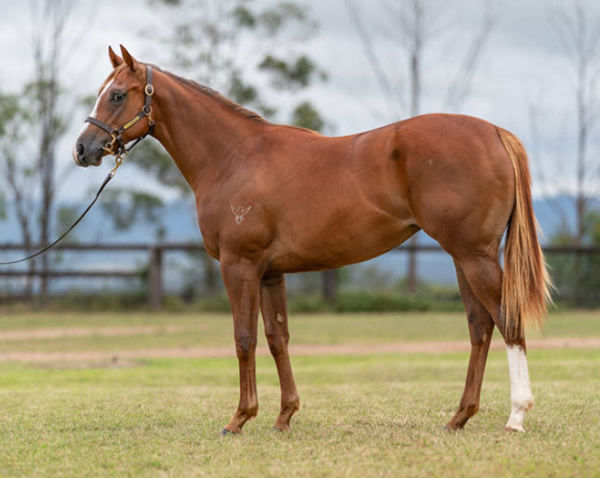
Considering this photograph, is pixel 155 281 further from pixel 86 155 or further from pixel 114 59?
pixel 86 155

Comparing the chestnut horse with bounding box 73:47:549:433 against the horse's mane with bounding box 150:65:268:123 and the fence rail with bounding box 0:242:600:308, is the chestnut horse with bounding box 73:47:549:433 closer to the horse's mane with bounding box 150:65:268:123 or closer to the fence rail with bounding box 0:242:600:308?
the horse's mane with bounding box 150:65:268:123

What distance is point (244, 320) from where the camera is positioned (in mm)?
5676

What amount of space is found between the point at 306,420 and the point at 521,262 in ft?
7.10

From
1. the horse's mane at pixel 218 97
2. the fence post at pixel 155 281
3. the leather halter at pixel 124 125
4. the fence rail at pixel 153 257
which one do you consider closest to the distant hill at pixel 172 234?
the fence rail at pixel 153 257

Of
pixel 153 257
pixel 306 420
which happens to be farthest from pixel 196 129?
pixel 153 257

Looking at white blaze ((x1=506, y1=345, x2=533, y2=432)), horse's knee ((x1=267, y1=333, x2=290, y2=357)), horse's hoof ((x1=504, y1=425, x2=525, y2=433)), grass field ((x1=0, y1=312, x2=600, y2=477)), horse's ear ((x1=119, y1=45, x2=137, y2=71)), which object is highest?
horse's ear ((x1=119, y1=45, x2=137, y2=71))

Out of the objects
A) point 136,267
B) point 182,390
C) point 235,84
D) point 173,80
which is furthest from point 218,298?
point 173,80

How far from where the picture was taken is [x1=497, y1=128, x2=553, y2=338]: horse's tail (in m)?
5.17

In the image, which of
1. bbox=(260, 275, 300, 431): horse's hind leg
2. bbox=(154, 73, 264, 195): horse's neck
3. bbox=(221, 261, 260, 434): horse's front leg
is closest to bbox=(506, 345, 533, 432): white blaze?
bbox=(260, 275, 300, 431): horse's hind leg

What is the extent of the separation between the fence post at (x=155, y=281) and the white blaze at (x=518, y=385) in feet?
60.3

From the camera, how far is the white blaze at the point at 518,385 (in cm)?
527

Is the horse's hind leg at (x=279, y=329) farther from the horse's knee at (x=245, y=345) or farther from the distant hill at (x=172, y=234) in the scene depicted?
the distant hill at (x=172, y=234)

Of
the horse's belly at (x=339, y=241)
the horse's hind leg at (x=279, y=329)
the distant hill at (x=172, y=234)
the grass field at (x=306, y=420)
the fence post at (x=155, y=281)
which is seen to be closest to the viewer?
the grass field at (x=306, y=420)

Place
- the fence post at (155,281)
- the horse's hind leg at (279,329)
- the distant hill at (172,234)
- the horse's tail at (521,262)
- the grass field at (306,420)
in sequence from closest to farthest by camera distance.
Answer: the grass field at (306,420) → the horse's tail at (521,262) → the horse's hind leg at (279,329) → the fence post at (155,281) → the distant hill at (172,234)
